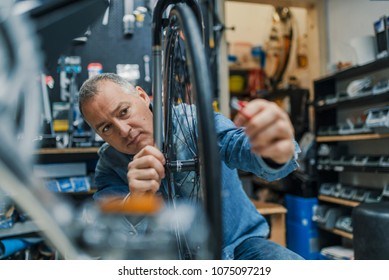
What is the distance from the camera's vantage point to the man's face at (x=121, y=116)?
673 millimetres

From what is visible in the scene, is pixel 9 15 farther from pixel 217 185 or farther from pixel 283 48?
pixel 283 48

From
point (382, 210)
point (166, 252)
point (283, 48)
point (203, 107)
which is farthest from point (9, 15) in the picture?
point (283, 48)

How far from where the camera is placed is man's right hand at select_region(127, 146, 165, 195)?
1.91 ft

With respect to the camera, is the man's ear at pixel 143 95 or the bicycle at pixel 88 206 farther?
the man's ear at pixel 143 95

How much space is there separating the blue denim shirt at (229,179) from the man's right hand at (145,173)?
65mm

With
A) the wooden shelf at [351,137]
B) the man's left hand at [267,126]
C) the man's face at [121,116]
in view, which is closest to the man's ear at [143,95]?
the man's face at [121,116]

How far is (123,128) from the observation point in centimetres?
68

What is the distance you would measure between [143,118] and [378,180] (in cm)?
145

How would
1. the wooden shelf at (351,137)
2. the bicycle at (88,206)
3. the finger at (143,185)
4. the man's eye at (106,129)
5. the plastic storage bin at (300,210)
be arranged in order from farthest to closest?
the plastic storage bin at (300,210), the wooden shelf at (351,137), the man's eye at (106,129), the finger at (143,185), the bicycle at (88,206)

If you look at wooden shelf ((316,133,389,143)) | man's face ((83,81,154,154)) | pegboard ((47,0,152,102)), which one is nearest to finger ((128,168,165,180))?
man's face ((83,81,154,154))

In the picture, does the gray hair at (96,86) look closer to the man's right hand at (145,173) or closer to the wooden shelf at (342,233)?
the man's right hand at (145,173)

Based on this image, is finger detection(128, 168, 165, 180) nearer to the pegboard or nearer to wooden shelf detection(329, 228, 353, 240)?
the pegboard

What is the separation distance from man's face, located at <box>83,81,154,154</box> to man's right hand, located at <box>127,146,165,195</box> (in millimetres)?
105

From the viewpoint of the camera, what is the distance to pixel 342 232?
5.97 feet
